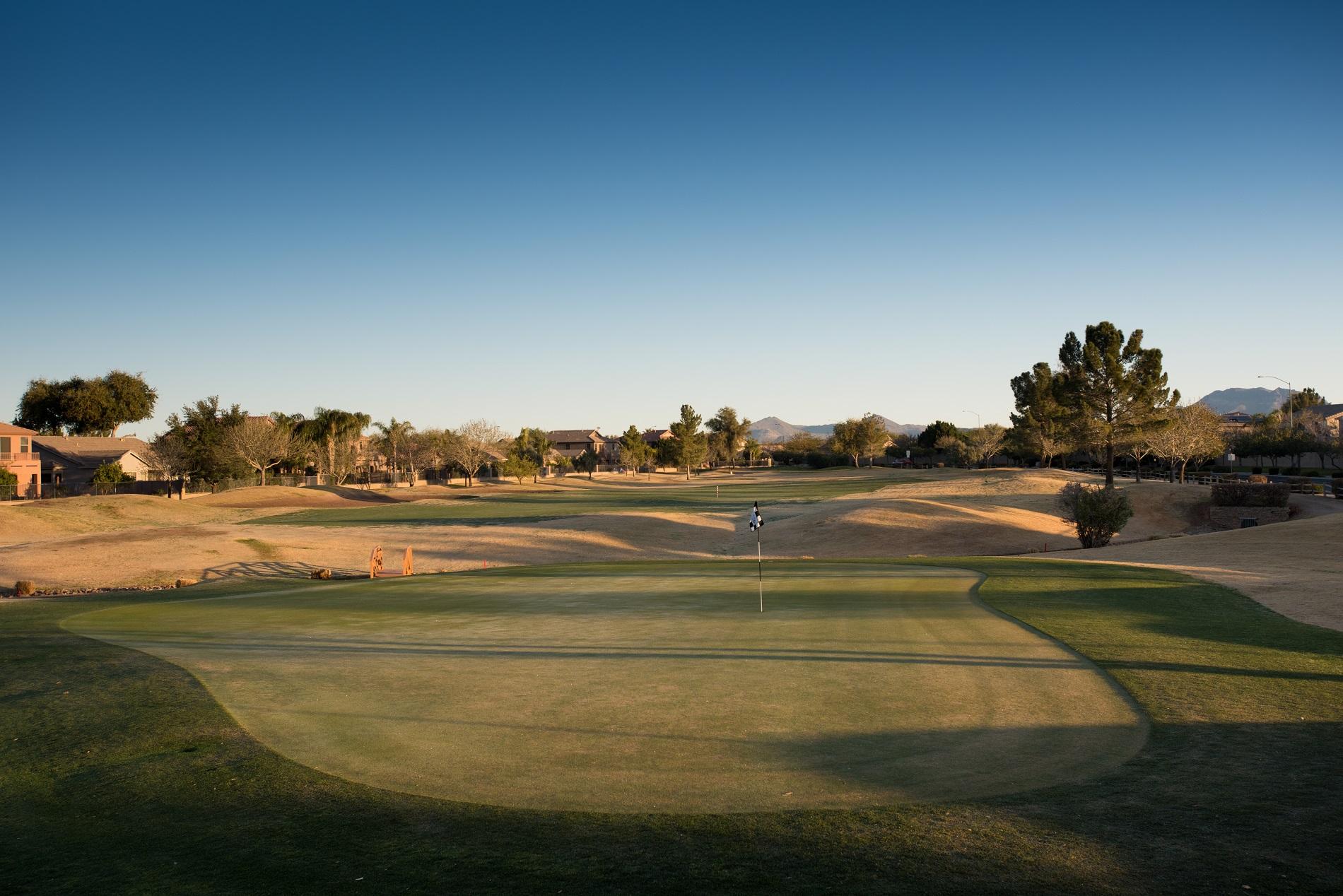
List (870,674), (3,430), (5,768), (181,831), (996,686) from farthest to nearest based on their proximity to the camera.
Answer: (3,430), (870,674), (996,686), (5,768), (181,831)

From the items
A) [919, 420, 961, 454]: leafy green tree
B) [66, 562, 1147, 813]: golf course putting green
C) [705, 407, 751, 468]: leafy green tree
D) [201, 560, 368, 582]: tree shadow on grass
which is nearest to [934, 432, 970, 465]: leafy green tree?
[919, 420, 961, 454]: leafy green tree

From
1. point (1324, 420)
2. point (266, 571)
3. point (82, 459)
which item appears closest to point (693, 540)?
point (266, 571)

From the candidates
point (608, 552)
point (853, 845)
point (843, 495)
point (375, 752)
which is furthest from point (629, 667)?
point (843, 495)

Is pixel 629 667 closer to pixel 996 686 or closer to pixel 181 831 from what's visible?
pixel 996 686

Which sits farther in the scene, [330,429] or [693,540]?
[330,429]

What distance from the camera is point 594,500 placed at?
3329 inches

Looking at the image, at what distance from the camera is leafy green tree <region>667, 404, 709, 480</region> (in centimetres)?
14862

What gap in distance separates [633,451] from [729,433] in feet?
68.9

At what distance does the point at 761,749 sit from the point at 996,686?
4.06m

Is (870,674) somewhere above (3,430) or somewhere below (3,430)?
below

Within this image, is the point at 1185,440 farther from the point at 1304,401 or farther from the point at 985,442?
the point at 1304,401

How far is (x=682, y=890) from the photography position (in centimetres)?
536

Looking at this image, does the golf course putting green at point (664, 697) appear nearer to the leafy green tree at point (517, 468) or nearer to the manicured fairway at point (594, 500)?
the manicured fairway at point (594, 500)

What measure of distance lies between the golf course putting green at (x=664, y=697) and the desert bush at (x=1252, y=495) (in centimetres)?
4085
